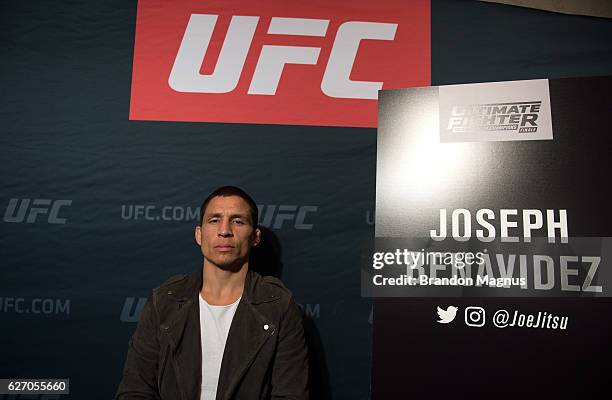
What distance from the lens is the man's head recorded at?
1.60 m

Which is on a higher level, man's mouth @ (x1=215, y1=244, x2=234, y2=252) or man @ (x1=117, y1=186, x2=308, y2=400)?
man's mouth @ (x1=215, y1=244, x2=234, y2=252)

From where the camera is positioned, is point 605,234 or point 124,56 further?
point 124,56

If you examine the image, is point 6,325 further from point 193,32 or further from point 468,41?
point 468,41

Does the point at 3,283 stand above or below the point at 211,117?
below

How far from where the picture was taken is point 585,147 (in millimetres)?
1629

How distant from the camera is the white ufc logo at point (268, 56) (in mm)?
2104

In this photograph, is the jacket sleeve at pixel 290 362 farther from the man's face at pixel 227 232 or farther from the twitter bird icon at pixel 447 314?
the twitter bird icon at pixel 447 314

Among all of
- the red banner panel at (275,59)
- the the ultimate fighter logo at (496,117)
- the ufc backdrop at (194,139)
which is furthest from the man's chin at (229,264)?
the the ultimate fighter logo at (496,117)

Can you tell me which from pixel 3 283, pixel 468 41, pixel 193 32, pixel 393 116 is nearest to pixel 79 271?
pixel 3 283

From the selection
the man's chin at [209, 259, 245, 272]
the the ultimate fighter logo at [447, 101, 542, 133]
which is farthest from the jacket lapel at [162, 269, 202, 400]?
the the ultimate fighter logo at [447, 101, 542, 133]

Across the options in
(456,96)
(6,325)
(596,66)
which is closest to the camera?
(456,96)

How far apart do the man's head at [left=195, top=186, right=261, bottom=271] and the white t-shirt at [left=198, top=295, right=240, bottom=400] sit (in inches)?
6.4

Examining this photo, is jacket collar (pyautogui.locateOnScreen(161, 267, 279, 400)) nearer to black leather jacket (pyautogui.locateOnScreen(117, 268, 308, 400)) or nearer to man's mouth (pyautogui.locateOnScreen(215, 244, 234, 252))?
black leather jacket (pyautogui.locateOnScreen(117, 268, 308, 400))

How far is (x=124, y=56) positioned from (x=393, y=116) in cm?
137
